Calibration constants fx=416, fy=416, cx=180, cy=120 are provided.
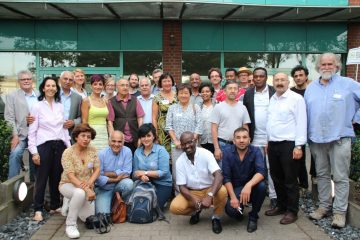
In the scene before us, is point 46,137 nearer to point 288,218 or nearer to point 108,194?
point 108,194

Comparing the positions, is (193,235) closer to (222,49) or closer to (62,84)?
(62,84)

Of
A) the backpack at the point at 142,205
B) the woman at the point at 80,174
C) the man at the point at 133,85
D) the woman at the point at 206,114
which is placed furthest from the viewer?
the man at the point at 133,85

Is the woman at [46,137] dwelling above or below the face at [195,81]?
below

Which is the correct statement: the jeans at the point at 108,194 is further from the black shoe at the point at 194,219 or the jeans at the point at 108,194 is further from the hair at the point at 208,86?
the hair at the point at 208,86

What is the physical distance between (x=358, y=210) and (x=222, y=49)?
7.54 metres

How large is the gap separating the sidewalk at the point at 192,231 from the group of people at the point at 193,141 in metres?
0.13

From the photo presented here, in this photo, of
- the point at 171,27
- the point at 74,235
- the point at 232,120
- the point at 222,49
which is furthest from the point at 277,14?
the point at 74,235

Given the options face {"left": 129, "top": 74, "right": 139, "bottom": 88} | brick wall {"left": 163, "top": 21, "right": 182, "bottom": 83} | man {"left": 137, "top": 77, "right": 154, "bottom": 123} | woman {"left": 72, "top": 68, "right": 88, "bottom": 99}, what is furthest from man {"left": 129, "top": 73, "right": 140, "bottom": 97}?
brick wall {"left": 163, "top": 21, "right": 182, "bottom": 83}

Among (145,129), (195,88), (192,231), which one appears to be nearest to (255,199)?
(192,231)

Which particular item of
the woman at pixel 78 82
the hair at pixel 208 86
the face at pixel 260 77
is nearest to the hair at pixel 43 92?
the woman at pixel 78 82

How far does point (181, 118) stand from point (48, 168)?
192 cm

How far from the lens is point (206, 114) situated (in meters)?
6.10

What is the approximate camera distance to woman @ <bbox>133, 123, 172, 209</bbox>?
18.2 ft

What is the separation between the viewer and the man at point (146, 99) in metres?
6.14
